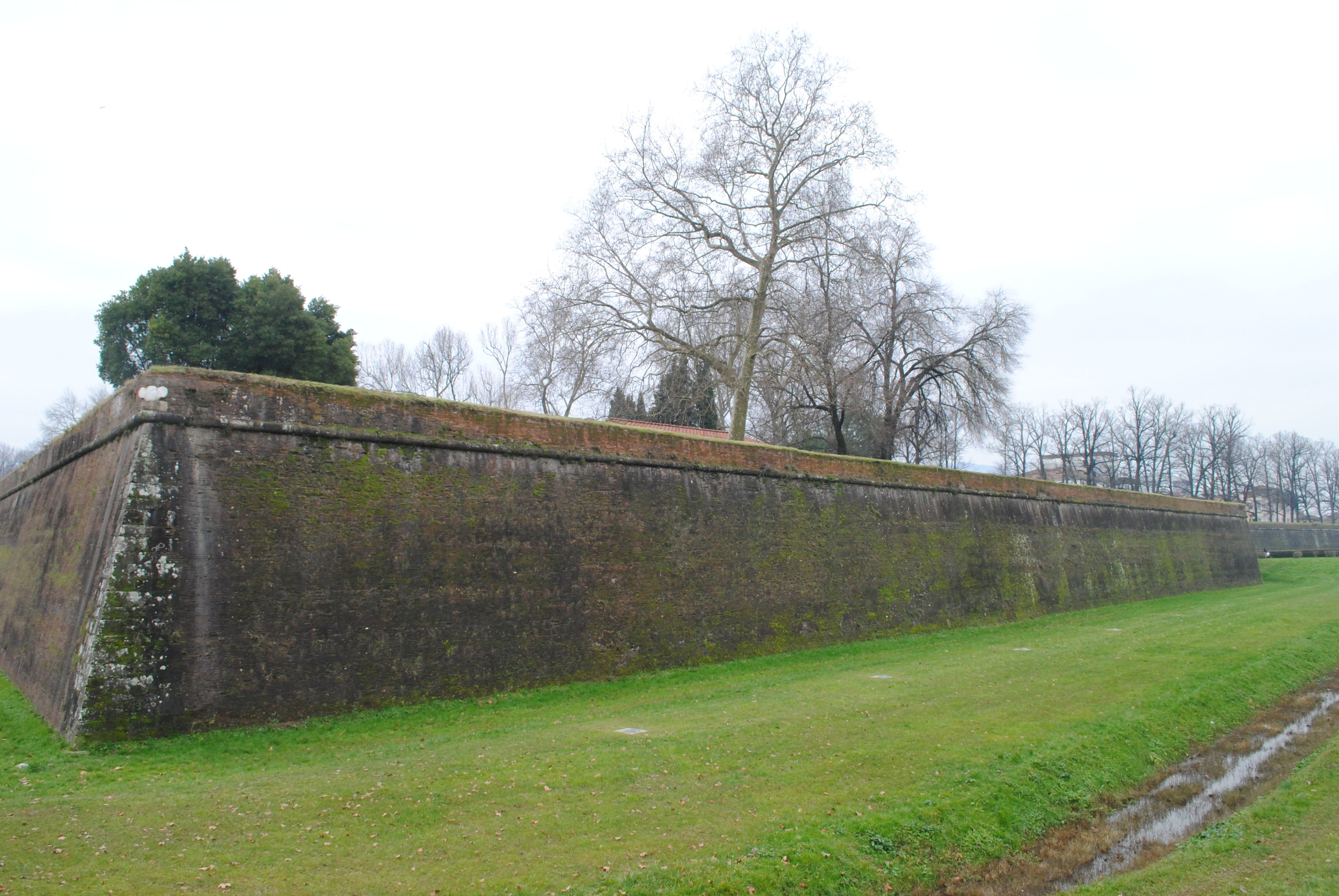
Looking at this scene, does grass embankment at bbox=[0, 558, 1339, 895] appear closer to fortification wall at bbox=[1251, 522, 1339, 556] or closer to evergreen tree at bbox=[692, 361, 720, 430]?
evergreen tree at bbox=[692, 361, 720, 430]

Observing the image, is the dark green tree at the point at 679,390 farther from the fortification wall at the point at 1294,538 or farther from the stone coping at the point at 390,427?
the fortification wall at the point at 1294,538

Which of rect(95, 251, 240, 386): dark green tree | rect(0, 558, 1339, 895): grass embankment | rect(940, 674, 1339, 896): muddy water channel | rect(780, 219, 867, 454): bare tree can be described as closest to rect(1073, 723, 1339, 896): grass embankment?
rect(940, 674, 1339, 896): muddy water channel

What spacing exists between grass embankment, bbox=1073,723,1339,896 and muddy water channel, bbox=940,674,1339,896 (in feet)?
1.14

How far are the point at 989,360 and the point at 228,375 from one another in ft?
81.4

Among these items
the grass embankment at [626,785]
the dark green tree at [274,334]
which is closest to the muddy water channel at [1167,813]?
the grass embankment at [626,785]

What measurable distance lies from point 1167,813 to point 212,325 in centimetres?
2294

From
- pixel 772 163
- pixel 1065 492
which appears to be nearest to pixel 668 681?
pixel 772 163

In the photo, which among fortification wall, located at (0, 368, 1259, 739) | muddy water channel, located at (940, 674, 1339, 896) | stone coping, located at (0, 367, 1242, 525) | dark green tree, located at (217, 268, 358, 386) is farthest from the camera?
dark green tree, located at (217, 268, 358, 386)

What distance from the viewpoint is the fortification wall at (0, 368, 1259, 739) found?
8070 millimetres

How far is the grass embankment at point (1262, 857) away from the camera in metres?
5.37

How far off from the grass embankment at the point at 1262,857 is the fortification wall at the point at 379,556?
708cm

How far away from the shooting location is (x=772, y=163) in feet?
65.8

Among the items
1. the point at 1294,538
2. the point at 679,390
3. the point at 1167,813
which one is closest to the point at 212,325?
the point at 679,390

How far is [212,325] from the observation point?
21172 millimetres
